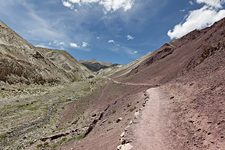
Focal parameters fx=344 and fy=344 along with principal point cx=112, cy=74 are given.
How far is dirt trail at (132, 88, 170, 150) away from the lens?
18.7 meters

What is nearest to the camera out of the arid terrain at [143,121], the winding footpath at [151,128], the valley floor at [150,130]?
the winding footpath at [151,128]

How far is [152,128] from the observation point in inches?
866

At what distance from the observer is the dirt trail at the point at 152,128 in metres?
18.7

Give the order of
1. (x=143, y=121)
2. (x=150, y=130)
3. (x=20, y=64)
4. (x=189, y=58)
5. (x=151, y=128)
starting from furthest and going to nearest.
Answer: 1. (x=20, y=64)
2. (x=189, y=58)
3. (x=143, y=121)
4. (x=151, y=128)
5. (x=150, y=130)

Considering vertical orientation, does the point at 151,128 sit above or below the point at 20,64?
below

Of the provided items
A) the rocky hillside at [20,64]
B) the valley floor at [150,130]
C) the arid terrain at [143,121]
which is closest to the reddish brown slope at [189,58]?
the arid terrain at [143,121]

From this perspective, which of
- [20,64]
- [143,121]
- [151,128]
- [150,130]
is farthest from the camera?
[20,64]

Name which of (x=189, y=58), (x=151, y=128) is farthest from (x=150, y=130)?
(x=189, y=58)

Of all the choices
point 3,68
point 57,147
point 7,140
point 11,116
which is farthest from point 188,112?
point 3,68

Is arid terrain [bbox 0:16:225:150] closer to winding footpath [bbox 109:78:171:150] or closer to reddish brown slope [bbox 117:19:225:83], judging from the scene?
winding footpath [bbox 109:78:171:150]

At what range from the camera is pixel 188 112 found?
2428cm

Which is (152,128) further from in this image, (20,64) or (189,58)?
(20,64)

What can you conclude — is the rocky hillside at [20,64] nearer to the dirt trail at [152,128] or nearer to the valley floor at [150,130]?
the valley floor at [150,130]

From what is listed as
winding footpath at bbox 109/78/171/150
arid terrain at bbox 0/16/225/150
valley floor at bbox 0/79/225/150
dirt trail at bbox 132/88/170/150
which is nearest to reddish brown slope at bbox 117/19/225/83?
arid terrain at bbox 0/16/225/150
